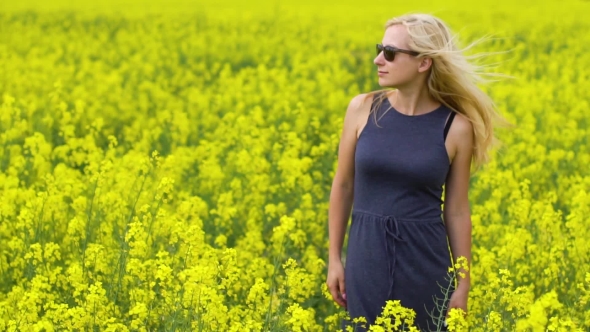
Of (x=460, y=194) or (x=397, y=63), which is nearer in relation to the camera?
(x=397, y=63)

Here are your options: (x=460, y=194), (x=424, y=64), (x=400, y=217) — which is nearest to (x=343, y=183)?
(x=400, y=217)

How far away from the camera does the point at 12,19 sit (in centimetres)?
1955

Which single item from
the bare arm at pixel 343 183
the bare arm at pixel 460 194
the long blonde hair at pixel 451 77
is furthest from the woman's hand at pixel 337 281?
the long blonde hair at pixel 451 77

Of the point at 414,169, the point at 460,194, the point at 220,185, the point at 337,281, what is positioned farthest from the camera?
the point at 220,185

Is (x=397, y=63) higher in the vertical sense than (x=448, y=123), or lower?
higher

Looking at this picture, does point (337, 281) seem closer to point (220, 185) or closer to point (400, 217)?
point (400, 217)

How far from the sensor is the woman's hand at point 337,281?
380 centimetres

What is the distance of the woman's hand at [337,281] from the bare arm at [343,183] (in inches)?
0.9

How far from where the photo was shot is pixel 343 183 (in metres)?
3.83

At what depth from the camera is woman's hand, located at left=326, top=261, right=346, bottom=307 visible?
12.5 ft

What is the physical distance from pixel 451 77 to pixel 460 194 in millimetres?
425

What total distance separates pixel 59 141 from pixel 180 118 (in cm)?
109

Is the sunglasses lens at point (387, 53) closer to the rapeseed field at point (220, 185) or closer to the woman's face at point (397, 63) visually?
the woman's face at point (397, 63)

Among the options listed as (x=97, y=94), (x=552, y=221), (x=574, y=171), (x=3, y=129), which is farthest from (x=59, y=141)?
(x=552, y=221)
